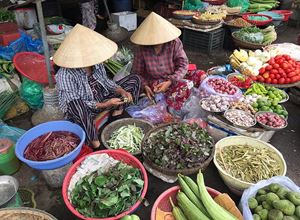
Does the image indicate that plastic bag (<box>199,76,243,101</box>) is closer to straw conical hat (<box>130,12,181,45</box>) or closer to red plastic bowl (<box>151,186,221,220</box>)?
straw conical hat (<box>130,12,181,45</box>)

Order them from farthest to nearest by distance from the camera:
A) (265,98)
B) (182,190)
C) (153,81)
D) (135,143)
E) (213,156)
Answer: (153,81), (265,98), (135,143), (213,156), (182,190)

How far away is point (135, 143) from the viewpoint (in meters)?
3.02

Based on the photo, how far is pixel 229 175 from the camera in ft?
7.75

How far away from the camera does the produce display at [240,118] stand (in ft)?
9.52

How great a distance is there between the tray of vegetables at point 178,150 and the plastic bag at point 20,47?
2.78 m

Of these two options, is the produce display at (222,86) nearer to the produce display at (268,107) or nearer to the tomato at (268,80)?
the produce display at (268,107)

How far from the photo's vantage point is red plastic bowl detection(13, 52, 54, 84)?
3.52m

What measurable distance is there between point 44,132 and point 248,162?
81.8 inches

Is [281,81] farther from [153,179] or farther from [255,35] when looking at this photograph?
[153,179]

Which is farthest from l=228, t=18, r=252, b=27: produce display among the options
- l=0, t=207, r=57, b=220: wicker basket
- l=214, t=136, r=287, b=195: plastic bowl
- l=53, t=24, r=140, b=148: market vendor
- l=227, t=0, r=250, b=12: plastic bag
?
l=0, t=207, r=57, b=220: wicker basket

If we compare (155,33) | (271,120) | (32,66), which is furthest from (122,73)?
(271,120)

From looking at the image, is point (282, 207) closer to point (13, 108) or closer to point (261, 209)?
point (261, 209)

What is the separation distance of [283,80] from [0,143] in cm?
366

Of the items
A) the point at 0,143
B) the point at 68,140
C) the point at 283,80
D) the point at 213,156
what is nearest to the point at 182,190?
the point at 213,156
